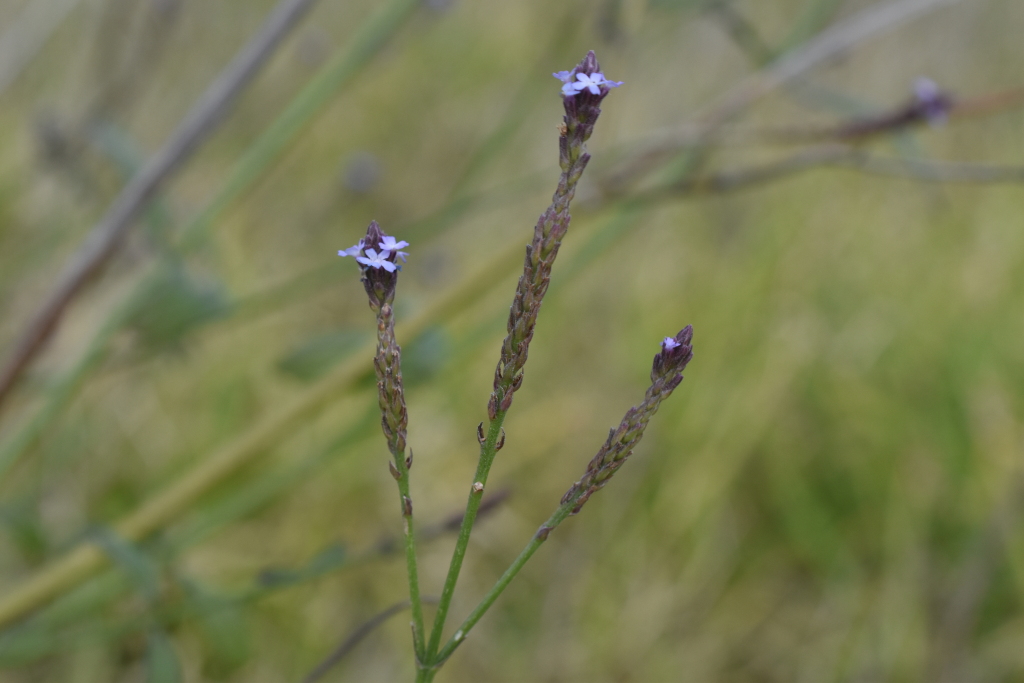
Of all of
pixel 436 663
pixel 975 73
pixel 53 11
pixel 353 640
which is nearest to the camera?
pixel 436 663

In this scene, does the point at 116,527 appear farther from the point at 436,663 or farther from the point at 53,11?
the point at 53,11

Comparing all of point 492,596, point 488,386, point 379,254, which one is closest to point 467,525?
point 492,596

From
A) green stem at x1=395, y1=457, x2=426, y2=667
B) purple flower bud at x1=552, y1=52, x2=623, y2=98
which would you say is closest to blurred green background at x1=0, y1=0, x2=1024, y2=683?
green stem at x1=395, y1=457, x2=426, y2=667

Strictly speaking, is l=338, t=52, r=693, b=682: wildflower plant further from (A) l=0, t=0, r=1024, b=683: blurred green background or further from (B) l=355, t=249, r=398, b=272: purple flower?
(A) l=0, t=0, r=1024, b=683: blurred green background

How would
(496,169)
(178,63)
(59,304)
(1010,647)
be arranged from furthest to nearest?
(496,169) → (178,63) → (1010,647) → (59,304)

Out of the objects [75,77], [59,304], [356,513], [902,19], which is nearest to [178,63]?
[75,77]

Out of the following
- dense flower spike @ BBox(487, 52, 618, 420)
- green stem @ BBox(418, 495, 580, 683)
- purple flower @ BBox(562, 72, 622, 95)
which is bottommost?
green stem @ BBox(418, 495, 580, 683)

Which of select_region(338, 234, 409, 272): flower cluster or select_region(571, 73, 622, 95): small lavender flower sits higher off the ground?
select_region(571, 73, 622, 95): small lavender flower
